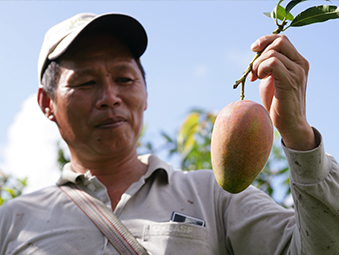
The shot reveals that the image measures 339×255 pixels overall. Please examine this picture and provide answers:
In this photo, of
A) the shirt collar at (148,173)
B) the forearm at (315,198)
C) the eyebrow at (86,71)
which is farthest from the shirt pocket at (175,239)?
the eyebrow at (86,71)

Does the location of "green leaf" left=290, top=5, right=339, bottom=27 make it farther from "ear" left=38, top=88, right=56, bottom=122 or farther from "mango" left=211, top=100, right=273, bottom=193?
"ear" left=38, top=88, right=56, bottom=122

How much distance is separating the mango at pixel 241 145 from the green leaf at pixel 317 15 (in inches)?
11.0

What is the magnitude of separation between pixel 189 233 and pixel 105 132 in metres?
0.61

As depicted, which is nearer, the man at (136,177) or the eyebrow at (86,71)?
the man at (136,177)

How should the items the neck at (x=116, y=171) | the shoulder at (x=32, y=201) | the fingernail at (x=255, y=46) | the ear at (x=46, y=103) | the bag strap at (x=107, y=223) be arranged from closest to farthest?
the fingernail at (x=255, y=46) → the bag strap at (x=107, y=223) → the shoulder at (x=32, y=201) → the neck at (x=116, y=171) → the ear at (x=46, y=103)

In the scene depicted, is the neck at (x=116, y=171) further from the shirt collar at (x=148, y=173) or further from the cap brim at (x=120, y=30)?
the cap brim at (x=120, y=30)

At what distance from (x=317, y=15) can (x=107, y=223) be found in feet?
3.57

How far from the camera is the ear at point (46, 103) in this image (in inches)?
91.0

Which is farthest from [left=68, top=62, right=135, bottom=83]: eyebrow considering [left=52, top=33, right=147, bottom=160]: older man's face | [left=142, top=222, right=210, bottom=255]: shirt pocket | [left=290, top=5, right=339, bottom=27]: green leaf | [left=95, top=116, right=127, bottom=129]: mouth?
[left=290, top=5, right=339, bottom=27]: green leaf

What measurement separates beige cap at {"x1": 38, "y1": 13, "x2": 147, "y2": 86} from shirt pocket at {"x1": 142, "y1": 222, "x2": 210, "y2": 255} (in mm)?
960

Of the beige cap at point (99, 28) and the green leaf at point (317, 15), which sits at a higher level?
the green leaf at point (317, 15)

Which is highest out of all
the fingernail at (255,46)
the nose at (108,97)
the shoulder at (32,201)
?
the fingernail at (255,46)

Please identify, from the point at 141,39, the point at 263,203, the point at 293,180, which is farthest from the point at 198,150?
the point at 293,180

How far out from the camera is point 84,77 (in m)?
2.05
